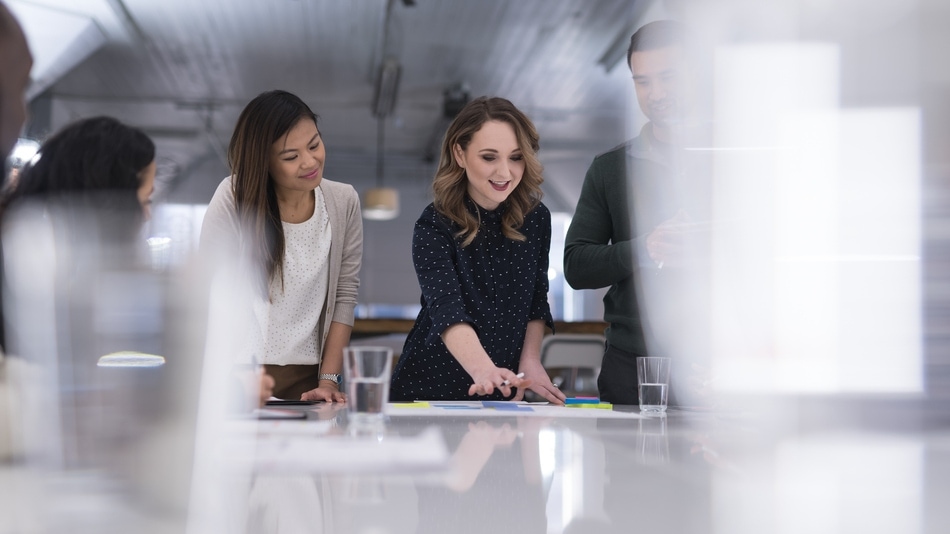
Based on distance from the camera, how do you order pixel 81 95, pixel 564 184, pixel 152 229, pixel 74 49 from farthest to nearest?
pixel 564 184 → pixel 81 95 → pixel 74 49 → pixel 152 229

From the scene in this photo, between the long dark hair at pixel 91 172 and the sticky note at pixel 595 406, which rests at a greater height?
the long dark hair at pixel 91 172

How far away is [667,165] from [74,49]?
5.76 m

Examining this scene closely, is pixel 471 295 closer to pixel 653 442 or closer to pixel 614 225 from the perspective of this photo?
pixel 614 225

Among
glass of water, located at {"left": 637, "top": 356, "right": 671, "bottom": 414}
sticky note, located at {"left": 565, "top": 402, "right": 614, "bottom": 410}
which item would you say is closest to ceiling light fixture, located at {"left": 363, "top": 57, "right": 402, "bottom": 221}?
sticky note, located at {"left": 565, "top": 402, "right": 614, "bottom": 410}

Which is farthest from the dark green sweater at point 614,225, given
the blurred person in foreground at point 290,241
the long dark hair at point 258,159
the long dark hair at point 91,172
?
the long dark hair at point 91,172

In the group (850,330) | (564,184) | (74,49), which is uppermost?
(74,49)

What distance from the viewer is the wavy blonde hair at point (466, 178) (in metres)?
1.53

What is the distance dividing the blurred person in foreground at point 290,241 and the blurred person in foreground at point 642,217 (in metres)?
0.47

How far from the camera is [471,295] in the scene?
1527mm

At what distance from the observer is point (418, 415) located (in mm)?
1108

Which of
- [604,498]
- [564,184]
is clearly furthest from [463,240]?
[564,184]

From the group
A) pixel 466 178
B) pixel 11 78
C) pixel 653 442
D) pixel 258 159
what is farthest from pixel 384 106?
pixel 11 78

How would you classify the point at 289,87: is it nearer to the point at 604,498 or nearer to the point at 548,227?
the point at 548,227

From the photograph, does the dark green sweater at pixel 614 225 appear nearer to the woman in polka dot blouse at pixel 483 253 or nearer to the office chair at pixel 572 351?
the woman in polka dot blouse at pixel 483 253
